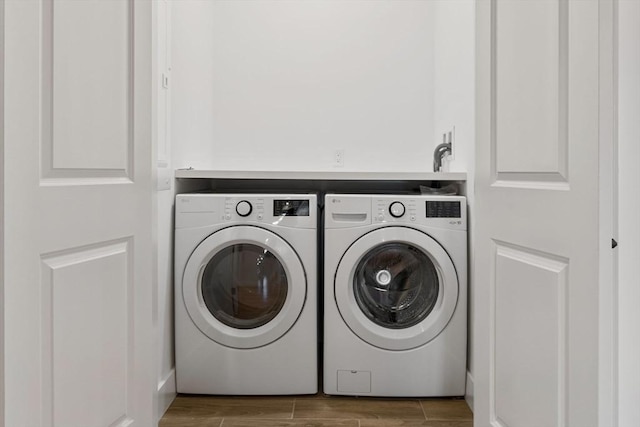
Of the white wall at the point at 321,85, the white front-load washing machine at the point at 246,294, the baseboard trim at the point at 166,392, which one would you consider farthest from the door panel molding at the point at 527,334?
the white wall at the point at 321,85

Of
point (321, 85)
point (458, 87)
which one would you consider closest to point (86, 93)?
point (458, 87)

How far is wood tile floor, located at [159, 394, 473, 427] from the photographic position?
6.36 feet

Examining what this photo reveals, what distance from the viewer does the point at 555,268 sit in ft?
3.64

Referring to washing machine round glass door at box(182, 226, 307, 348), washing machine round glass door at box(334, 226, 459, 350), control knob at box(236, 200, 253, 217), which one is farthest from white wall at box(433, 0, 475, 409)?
control knob at box(236, 200, 253, 217)

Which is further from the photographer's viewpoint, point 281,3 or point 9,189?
point 281,3

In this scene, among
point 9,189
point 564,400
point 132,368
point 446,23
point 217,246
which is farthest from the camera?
point 446,23

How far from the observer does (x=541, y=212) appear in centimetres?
115

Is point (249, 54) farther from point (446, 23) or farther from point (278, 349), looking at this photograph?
point (278, 349)

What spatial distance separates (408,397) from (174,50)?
1903mm

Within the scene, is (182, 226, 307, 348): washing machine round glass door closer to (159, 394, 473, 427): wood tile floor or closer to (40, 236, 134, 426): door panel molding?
(159, 394, 473, 427): wood tile floor

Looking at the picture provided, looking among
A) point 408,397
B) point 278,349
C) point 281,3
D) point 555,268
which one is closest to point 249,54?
point 281,3

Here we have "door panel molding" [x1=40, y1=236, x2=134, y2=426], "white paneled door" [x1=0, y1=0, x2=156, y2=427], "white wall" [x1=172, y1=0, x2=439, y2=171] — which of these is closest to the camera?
"white paneled door" [x1=0, y1=0, x2=156, y2=427]

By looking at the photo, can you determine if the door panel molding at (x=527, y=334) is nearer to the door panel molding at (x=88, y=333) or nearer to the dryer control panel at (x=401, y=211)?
the dryer control panel at (x=401, y=211)

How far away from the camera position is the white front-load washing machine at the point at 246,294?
2104mm
